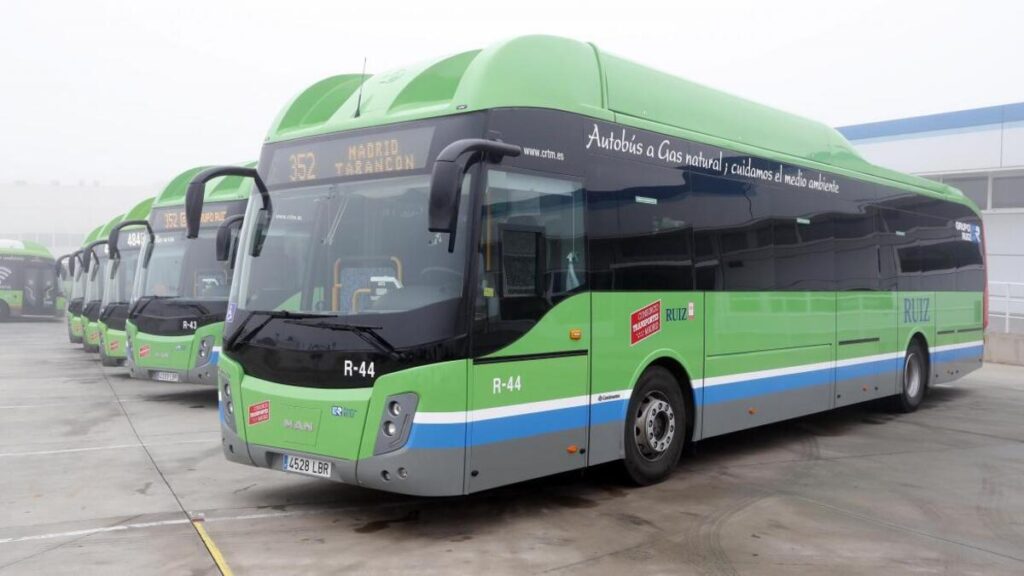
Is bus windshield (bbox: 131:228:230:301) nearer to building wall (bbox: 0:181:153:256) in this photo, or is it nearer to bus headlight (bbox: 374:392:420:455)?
bus headlight (bbox: 374:392:420:455)

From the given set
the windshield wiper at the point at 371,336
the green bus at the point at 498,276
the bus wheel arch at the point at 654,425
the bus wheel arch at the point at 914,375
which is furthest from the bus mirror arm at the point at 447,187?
the bus wheel arch at the point at 914,375

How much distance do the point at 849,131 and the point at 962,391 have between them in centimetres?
1855

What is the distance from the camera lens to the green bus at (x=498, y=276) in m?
6.08

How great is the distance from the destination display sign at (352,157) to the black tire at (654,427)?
284cm

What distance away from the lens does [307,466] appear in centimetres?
644

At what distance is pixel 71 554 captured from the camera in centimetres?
589

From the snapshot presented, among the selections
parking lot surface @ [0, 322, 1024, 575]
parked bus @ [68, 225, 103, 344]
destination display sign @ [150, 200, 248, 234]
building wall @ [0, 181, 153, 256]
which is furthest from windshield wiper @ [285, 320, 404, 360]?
building wall @ [0, 181, 153, 256]

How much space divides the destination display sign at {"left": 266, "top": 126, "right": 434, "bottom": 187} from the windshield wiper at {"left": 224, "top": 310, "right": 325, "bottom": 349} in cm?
107

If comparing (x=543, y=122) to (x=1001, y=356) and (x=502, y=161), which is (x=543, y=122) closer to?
(x=502, y=161)

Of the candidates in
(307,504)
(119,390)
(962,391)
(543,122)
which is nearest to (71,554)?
(307,504)

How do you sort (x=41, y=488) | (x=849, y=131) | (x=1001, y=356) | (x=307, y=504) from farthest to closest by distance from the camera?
(x=849, y=131)
(x=1001, y=356)
(x=41, y=488)
(x=307, y=504)

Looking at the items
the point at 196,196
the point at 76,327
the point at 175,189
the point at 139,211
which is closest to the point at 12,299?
the point at 76,327

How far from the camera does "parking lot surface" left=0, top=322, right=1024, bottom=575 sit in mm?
5797

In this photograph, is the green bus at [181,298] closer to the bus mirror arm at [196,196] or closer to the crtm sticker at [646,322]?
the bus mirror arm at [196,196]
